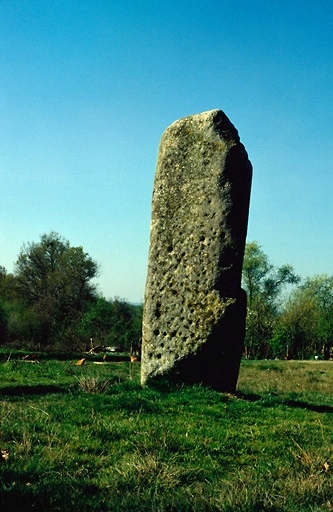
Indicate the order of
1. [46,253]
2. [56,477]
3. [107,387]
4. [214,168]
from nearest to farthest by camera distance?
1. [56,477]
2. [107,387]
3. [214,168]
4. [46,253]

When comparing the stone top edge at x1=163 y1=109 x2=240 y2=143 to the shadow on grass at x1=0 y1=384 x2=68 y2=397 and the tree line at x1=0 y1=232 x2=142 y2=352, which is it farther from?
the tree line at x1=0 y1=232 x2=142 y2=352

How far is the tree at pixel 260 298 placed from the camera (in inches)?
2192

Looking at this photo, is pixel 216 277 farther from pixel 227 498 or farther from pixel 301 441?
pixel 227 498

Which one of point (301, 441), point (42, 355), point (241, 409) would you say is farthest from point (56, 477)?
point (42, 355)

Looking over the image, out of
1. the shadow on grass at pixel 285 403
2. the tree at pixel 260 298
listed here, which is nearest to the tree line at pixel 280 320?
the tree at pixel 260 298

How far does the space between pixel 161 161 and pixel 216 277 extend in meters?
2.91

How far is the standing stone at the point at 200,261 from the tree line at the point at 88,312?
3169 centimetres

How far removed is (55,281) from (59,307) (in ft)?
8.85

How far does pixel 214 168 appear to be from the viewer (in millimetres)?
11539

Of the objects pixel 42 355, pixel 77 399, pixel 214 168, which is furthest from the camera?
pixel 42 355

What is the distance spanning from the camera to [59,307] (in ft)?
169

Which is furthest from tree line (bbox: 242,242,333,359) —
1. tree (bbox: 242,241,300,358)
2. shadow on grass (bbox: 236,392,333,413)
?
shadow on grass (bbox: 236,392,333,413)

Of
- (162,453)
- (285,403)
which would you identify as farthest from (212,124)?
(162,453)

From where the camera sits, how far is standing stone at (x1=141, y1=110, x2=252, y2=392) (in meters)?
11.0
